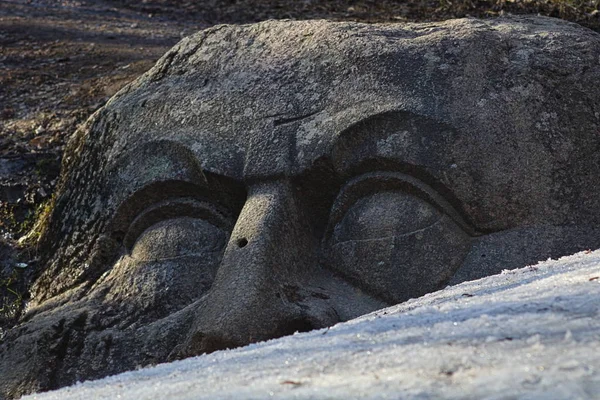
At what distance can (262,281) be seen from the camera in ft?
9.07

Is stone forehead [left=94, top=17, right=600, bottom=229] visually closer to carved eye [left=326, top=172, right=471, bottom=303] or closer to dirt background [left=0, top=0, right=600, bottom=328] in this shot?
carved eye [left=326, top=172, right=471, bottom=303]

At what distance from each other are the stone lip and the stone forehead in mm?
886

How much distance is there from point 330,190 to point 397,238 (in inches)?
10.8

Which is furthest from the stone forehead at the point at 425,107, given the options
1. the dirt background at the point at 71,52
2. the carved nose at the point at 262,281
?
the dirt background at the point at 71,52

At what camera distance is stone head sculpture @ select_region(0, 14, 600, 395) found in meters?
2.87

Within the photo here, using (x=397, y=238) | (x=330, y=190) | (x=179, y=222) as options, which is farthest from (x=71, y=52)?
(x=397, y=238)

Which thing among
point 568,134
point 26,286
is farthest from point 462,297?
point 26,286

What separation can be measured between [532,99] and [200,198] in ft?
3.54

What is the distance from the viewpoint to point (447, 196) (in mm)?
2922

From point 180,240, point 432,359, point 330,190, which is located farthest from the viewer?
point 180,240

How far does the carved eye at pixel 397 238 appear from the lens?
2.85m

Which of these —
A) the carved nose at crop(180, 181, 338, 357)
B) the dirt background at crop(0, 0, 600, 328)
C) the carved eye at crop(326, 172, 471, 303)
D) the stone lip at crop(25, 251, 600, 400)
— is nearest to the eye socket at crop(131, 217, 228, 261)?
the carved nose at crop(180, 181, 338, 357)

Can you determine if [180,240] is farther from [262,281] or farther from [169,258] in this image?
[262,281]

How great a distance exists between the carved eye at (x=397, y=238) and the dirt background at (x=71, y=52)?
4.80 feet
